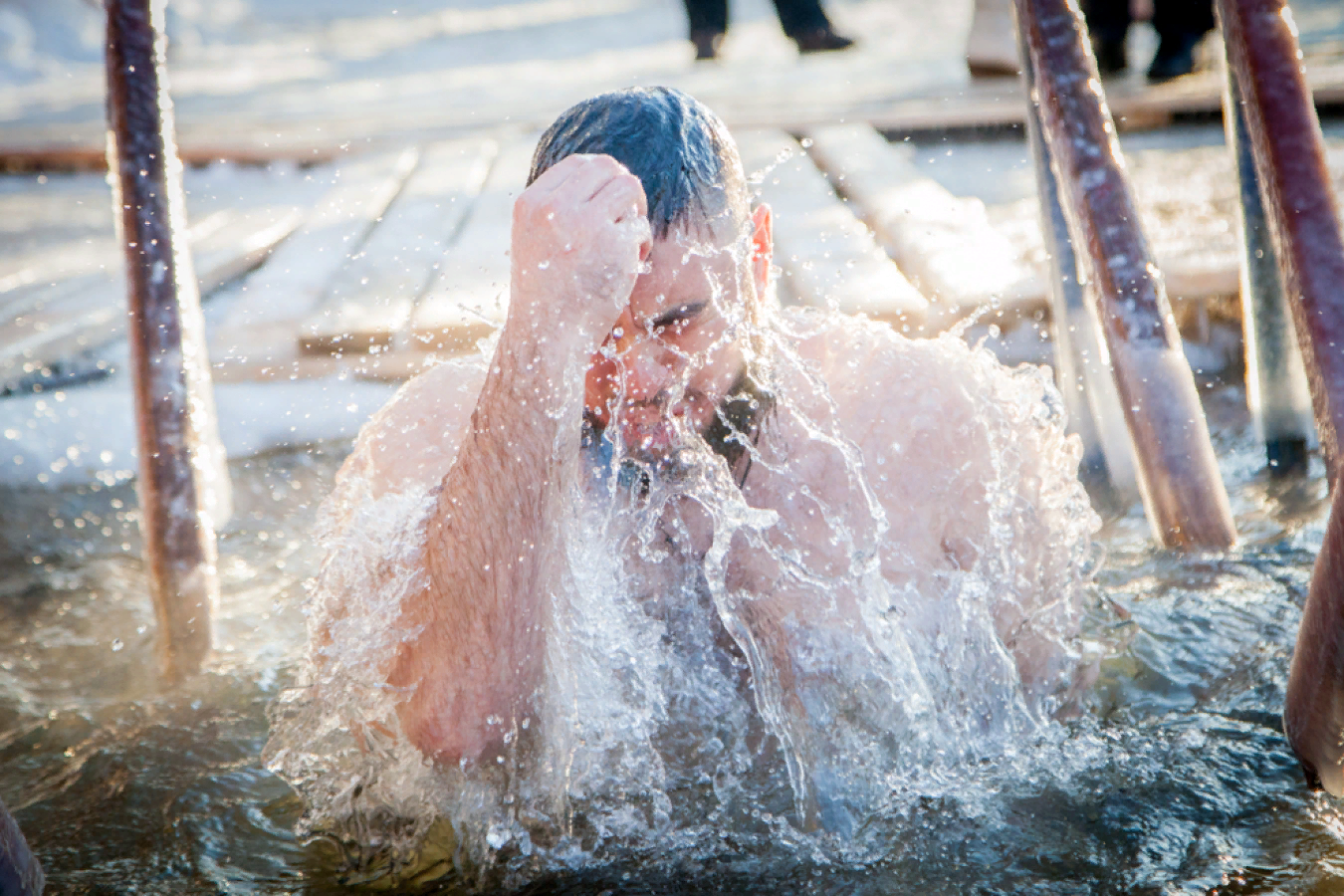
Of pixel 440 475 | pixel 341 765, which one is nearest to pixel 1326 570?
pixel 440 475

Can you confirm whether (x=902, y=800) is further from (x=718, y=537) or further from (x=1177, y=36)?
(x=1177, y=36)

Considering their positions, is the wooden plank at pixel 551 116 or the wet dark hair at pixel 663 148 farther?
the wooden plank at pixel 551 116

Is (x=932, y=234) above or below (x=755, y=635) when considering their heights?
above

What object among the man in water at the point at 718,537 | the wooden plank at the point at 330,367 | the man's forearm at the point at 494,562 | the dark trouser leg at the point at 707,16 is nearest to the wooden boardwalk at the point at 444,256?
the wooden plank at the point at 330,367

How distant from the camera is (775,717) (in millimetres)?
1870

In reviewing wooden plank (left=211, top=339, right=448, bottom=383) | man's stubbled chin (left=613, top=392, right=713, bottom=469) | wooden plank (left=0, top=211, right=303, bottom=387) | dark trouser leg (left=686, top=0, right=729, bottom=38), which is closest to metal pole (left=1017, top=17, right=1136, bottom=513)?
man's stubbled chin (left=613, top=392, right=713, bottom=469)

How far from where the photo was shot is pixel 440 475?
2006mm

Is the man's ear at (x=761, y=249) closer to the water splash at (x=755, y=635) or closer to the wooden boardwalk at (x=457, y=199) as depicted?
the water splash at (x=755, y=635)

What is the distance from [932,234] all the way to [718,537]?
250 centimetres

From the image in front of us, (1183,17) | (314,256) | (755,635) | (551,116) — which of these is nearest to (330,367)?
(314,256)

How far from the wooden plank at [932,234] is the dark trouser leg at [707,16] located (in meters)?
3.59

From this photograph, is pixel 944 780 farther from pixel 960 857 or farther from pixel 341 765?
pixel 341 765

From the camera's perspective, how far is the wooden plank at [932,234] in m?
3.45

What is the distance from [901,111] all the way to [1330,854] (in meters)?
5.07
